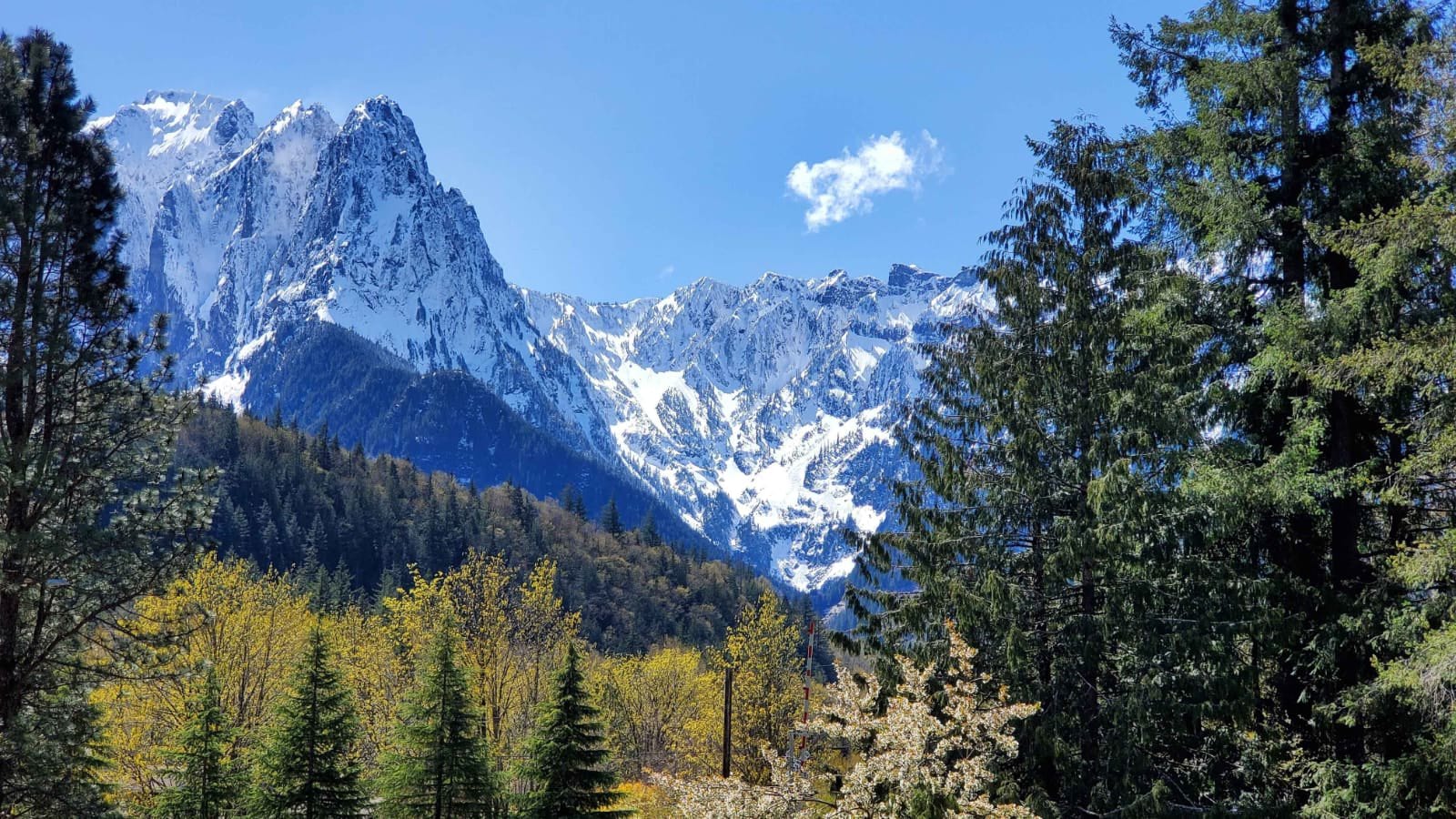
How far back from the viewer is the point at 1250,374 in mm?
11586

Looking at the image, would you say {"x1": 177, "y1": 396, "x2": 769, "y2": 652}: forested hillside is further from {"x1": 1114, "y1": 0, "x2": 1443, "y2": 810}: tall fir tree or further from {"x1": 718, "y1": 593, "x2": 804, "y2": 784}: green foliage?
{"x1": 1114, "y1": 0, "x2": 1443, "y2": 810}: tall fir tree

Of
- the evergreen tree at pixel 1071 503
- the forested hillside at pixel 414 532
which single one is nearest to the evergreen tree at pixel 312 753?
the evergreen tree at pixel 1071 503

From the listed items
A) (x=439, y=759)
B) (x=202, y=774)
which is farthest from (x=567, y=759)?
(x=202, y=774)

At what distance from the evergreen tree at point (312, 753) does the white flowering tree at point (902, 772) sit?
32.4 feet

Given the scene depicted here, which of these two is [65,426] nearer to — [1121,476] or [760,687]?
[1121,476]

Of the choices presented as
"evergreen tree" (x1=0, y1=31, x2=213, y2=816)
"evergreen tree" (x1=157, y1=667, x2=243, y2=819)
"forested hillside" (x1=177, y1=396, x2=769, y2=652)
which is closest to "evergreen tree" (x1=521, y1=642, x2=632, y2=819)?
"evergreen tree" (x1=157, y1=667, x2=243, y2=819)

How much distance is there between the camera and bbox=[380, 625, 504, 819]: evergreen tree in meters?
18.5

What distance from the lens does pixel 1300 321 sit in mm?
10383

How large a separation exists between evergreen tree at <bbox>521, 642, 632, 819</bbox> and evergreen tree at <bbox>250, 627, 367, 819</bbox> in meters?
3.51

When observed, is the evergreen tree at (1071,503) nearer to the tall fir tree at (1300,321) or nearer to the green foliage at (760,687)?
the tall fir tree at (1300,321)

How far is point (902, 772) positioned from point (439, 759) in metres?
12.3

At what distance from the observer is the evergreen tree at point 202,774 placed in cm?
1681

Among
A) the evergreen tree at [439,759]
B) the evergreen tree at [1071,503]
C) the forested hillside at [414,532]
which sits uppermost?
the forested hillside at [414,532]

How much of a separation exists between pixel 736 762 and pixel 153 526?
23.1m
